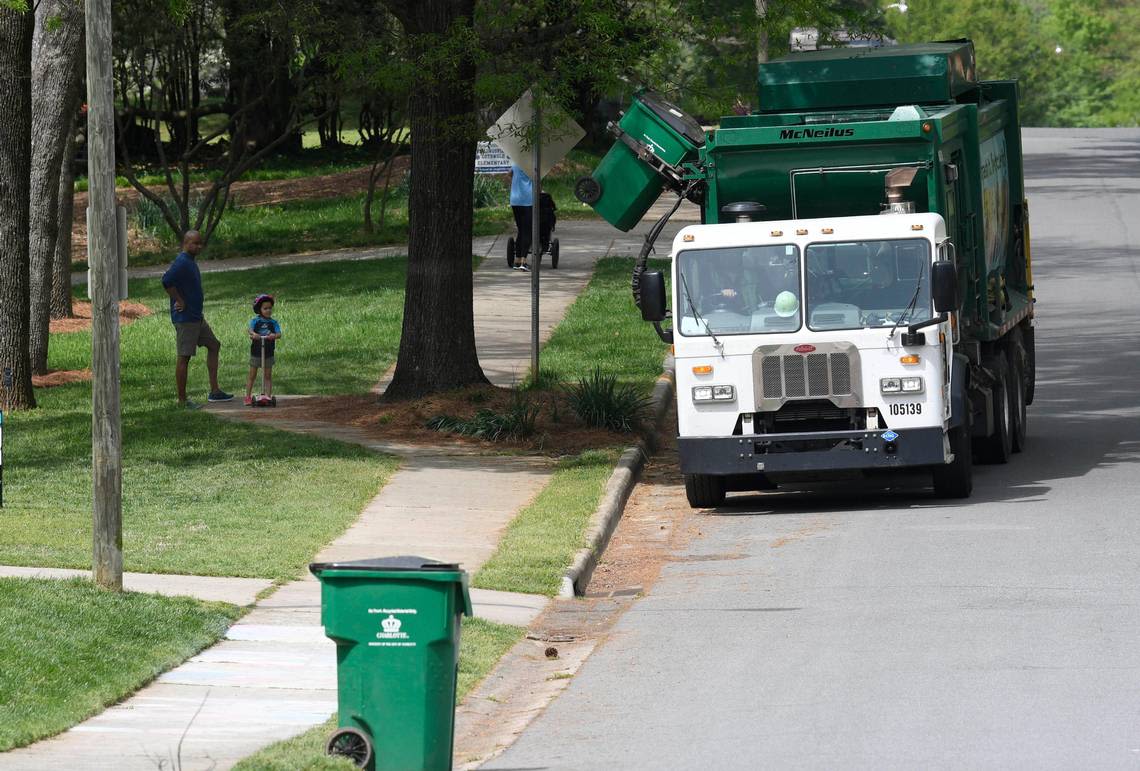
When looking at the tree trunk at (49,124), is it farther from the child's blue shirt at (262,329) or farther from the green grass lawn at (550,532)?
Result: the green grass lawn at (550,532)

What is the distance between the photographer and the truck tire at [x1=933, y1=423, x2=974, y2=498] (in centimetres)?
1482

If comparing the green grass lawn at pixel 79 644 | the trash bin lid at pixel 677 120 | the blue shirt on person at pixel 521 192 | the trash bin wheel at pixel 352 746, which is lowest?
the green grass lawn at pixel 79 644

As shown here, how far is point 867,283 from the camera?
14.5 meters

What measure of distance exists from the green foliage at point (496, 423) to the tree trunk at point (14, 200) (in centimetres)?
449

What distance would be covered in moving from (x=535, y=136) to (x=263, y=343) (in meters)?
3.55

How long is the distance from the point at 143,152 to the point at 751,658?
144 feet

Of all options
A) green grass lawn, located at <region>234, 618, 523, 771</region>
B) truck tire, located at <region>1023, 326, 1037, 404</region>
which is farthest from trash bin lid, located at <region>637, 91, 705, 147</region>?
green grass lawn, located at <region>234, 618, 523, 771</region>

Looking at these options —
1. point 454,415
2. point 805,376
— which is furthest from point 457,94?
point 805,376

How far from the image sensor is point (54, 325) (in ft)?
89.1

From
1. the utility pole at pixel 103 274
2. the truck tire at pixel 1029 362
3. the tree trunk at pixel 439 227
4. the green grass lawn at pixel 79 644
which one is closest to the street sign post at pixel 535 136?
the tree trunk at pixel 439 227

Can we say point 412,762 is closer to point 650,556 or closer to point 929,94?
point 650,556

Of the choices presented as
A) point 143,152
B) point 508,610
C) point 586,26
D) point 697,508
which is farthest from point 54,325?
point 143,152

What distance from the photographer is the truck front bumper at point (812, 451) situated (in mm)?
14320

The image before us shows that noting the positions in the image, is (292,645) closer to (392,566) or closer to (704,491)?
(392,566)
